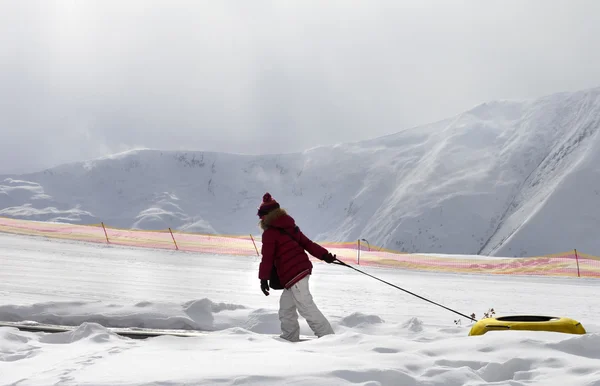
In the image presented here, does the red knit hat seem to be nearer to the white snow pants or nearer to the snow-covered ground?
the white snow pants

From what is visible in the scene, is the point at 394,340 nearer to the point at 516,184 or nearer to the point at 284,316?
the point at 284,316

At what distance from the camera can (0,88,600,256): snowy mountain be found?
104750 mm

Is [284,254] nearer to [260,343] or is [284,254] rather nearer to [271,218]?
[271,218]

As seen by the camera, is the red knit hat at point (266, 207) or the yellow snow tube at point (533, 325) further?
the red knit hat at point (266, 207)

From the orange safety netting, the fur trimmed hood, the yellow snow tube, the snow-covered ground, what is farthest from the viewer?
the orange safety netting

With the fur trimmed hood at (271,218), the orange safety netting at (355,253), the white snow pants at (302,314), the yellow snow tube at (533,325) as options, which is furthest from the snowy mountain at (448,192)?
the fur trimmed hood at (271,218)

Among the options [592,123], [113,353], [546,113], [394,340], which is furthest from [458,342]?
[546,113]

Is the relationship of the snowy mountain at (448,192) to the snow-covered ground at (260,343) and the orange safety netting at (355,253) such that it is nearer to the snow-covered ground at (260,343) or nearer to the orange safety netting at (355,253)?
the orange safety netting at (355,253)

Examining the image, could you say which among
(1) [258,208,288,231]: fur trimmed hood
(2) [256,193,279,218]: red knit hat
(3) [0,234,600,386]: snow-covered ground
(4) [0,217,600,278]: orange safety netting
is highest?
(4) [0,217,600,278]: orange safety netting

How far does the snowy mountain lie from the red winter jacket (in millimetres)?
92762

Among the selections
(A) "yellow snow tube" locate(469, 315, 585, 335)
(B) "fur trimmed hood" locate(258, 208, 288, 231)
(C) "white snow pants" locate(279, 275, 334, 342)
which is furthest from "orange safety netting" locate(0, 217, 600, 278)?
(B) "fur trimmed hood" locate(258, 208, 288, 231)

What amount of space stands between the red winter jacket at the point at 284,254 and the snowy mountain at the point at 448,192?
304 feet

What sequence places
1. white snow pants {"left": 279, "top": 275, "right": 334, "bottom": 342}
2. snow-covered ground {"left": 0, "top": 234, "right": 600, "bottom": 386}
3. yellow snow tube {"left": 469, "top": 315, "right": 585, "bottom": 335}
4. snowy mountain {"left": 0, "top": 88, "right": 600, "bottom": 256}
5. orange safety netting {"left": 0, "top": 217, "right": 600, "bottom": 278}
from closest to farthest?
snow-covered ground {"left": 0, "top": 234, "right": 600, "bottom": 386} → yellow snow tube {"left": 469, "top": 315, "right": 585, "bottom": 335} → white snow pants {"left": 279, "top": 275, "right": 334, "bottom": 342} → orange safety netting {"left": 0, "top": 217, "right": 600, "bottom": 278} → snowy mountain {"left": 0, "top": 88, "right": 600, "bottom": 256}

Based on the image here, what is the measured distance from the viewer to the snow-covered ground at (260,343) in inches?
150
